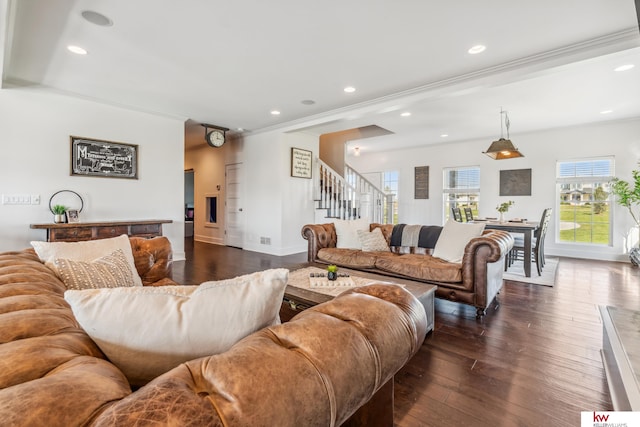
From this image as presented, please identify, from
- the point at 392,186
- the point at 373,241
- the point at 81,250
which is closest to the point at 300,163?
the point at 373,241

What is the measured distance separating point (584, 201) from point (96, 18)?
26.6ft

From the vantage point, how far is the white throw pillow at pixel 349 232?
4.05 metres

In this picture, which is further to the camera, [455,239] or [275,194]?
[275,194]

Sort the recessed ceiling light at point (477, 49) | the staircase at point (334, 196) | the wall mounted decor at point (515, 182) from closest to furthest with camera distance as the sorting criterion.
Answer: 1. the recessed ceiling light at point (477, 49)
2. the wall mounted decor at point (515, 182)
3. the staircase at point (334, 196)

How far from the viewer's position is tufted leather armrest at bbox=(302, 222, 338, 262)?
13.5 feet

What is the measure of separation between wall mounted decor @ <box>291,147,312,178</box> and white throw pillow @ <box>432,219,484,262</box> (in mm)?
3467

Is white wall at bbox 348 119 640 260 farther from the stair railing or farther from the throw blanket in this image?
the throw blanket

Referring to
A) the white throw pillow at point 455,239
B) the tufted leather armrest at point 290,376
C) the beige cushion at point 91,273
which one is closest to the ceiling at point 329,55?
the white throw pillow at point 455,239

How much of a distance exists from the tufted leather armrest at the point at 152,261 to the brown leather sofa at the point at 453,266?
80.2 inches

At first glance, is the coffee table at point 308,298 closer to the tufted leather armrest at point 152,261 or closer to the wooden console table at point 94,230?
the tufted leather armrest at point 152,261

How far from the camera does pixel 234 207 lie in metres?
7.06

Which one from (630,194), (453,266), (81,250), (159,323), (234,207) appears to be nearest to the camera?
(159,323)

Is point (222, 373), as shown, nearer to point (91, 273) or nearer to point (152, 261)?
point (91, 273)

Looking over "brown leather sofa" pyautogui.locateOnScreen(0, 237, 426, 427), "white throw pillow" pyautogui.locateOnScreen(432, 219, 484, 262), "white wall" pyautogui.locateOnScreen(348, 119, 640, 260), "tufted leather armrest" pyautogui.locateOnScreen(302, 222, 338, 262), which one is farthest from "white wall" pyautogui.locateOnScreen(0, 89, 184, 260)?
"white wall" pyautogui.locateOnScreen(348, 119, 640, 260)
